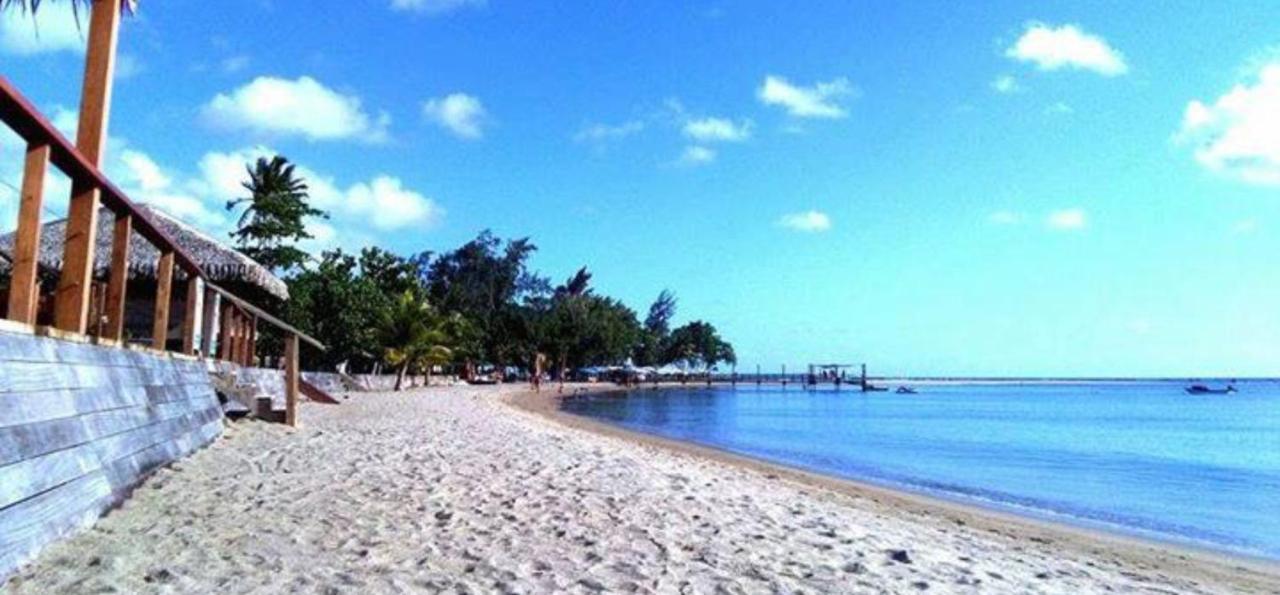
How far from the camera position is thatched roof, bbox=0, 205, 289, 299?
47.3 ft

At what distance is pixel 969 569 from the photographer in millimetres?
5781

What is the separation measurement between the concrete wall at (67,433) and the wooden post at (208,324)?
5496mm

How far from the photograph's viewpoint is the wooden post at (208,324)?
1235 cm

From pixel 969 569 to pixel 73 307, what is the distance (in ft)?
18.6

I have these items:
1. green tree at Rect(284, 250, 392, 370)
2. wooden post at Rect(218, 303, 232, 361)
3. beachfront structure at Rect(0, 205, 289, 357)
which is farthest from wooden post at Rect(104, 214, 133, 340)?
green tree at Rect(284, 250, 392, 370)

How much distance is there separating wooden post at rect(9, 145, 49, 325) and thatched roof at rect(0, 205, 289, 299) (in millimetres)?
11029

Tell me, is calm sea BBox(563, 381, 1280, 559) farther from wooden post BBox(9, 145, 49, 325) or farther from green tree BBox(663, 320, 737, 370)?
green tree BBox(663, 320, 737, 370)

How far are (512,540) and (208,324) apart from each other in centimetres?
882

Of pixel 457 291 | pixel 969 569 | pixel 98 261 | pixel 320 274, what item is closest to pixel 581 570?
pixel 969 569

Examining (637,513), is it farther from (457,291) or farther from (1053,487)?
(457,291)

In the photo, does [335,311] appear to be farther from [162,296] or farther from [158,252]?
[162,296]

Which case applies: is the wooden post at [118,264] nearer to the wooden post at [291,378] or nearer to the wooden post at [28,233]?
the wooden post at [28,233]

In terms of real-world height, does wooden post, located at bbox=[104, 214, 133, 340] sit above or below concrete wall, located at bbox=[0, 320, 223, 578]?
above

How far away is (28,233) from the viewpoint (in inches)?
160
